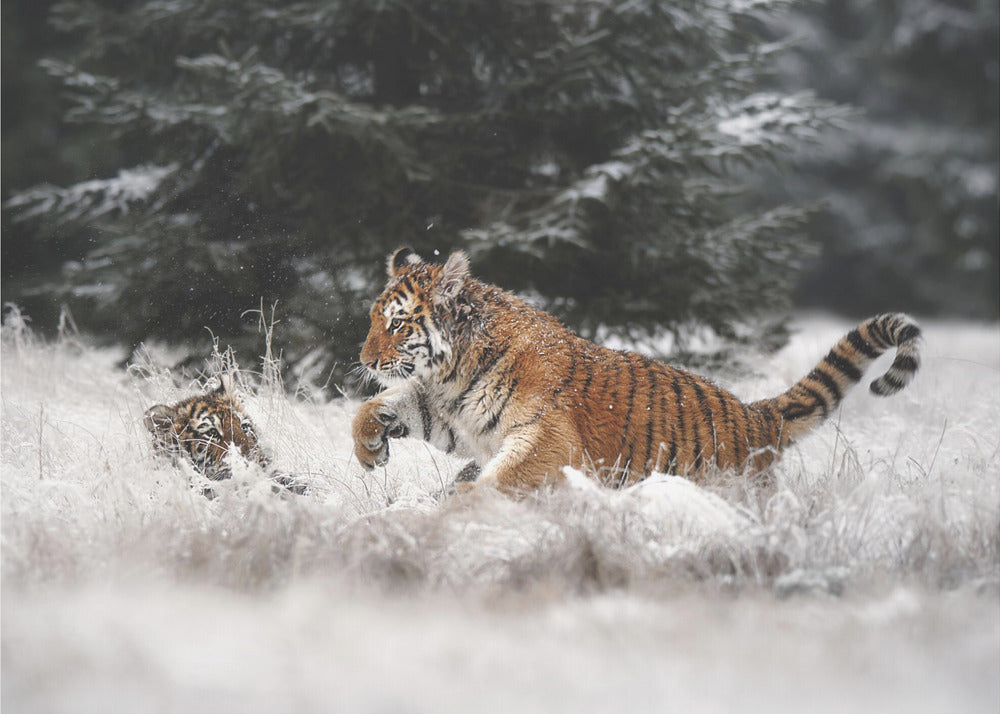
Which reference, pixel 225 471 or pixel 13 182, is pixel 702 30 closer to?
pixel 225 471

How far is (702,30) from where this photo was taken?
700 cm

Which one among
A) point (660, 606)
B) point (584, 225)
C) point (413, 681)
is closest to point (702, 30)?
point (584, 225)

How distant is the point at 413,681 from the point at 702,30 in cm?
581

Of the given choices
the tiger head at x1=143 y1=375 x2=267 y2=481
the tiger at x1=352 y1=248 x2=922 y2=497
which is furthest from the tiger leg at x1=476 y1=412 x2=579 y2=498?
the tiger head at x1=143 y1=375 x2=267 y2=481

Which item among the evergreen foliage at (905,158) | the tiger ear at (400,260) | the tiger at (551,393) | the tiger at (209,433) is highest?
the tiger ear at (400,260)

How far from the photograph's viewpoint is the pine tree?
20.4 feet

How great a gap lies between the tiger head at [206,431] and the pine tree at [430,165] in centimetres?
165

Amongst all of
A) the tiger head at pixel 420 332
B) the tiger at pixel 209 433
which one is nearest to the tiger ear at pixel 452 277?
the tiger head at pixel 420 332

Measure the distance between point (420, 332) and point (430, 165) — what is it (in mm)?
Result: 2837

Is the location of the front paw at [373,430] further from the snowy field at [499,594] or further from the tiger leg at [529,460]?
the tiger leg at [529,460]

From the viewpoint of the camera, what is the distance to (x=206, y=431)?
14.1ft

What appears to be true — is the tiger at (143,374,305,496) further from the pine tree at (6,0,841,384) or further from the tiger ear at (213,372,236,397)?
the pine tree at (6,0,841,384)

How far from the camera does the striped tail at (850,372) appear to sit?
382 cm

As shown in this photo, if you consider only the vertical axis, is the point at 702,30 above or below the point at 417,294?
above
